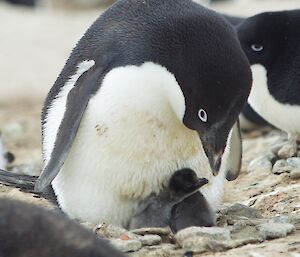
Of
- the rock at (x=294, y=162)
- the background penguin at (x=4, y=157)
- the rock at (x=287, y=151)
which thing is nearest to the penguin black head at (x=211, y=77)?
the rock at (x=294, y=162)

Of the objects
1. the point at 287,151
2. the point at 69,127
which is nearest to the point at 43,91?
the point at 287,151

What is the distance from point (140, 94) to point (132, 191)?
1.47 ft

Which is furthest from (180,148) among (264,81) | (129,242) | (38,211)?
(264,81)

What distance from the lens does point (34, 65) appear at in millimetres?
13250

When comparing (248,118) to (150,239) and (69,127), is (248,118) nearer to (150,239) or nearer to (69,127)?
(69,127)

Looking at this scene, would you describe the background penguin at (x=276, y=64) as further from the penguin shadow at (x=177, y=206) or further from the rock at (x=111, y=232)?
the rock at (x=111, y=232)

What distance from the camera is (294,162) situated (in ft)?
19.7

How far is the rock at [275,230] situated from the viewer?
4617 millimetres

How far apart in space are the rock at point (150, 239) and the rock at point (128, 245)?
0.15ft

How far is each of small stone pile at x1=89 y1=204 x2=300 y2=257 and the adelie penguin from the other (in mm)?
278

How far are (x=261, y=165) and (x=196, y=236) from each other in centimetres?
191

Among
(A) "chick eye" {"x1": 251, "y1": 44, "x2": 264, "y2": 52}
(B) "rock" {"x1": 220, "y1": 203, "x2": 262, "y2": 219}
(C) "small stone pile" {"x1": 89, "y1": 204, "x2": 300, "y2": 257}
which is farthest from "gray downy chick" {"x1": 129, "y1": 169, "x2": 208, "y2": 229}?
(A) "chick eye" {"x1": 251, "y1": 44, "x2": 264, "y2": 52}

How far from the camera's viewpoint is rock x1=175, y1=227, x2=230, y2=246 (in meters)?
4.51

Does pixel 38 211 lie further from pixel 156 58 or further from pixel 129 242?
pixel 156 58
